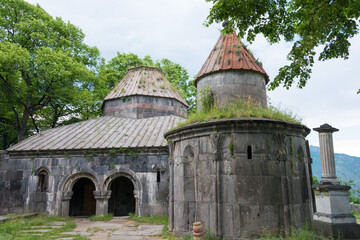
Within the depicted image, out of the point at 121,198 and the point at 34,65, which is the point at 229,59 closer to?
the point at 121,198

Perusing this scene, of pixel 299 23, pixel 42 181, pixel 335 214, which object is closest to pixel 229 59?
pixel 299 23

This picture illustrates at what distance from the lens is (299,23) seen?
23.1 ft

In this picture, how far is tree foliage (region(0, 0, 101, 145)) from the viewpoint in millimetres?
14609

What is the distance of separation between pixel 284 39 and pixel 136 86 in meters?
11.1

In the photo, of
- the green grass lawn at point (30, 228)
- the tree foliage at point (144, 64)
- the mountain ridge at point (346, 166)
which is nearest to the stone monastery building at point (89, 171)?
the green grass lawn at point (30, 228)

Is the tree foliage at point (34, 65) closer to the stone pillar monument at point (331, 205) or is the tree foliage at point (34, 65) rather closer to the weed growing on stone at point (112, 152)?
the weed growing on stone at point (112, 152)

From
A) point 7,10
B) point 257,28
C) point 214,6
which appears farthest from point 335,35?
point 7,10

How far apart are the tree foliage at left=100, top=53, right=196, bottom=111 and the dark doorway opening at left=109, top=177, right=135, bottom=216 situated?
34.0 ft

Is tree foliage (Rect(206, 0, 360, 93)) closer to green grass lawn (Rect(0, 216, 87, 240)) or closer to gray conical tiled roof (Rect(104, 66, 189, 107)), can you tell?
green grass lawn (Rect(0, 216, 87, 240))

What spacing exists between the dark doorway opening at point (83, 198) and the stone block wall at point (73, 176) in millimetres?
2110

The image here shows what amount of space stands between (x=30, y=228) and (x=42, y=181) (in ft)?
11.7

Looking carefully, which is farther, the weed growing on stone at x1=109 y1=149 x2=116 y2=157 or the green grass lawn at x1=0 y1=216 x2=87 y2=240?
the weed growing on stone at x1=109 y1=149 x2=116 y2=157

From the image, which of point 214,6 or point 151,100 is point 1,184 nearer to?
point 151,100

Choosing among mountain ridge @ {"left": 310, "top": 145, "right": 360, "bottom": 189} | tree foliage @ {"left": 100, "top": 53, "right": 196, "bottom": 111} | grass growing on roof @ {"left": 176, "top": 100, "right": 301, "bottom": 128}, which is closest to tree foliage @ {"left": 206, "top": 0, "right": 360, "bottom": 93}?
grass growing on roof @ {"left": 176, "top": 100, "right": 301, "bottom": 128}
